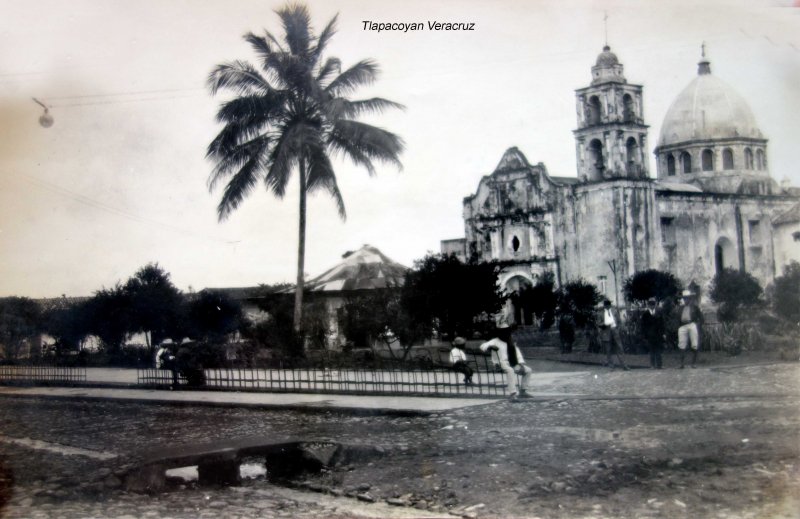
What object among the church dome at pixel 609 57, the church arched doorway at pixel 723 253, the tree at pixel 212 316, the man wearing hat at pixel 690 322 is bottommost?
the man wearing hat at pixel 690 322

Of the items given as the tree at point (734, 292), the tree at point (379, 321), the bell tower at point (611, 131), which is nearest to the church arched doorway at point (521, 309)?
the bell tower at point (611, 131)

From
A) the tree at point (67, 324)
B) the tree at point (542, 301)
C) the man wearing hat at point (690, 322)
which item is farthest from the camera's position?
the tree at point (542, 301)

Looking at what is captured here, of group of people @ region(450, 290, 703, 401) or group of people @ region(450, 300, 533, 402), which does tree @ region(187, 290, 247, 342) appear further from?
group of people @ region(450, 300, 533, 402)

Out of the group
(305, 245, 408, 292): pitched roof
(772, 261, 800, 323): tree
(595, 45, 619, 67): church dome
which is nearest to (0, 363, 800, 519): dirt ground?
(772, 261, 800, 323): tree

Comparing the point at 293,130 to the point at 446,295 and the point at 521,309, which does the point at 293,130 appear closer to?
the point at 446,295

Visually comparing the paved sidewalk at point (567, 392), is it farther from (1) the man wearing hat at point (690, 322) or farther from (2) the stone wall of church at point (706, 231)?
(2) the stone wall of church at point (706, 231)

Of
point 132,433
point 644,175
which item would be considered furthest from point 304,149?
point 644,175
